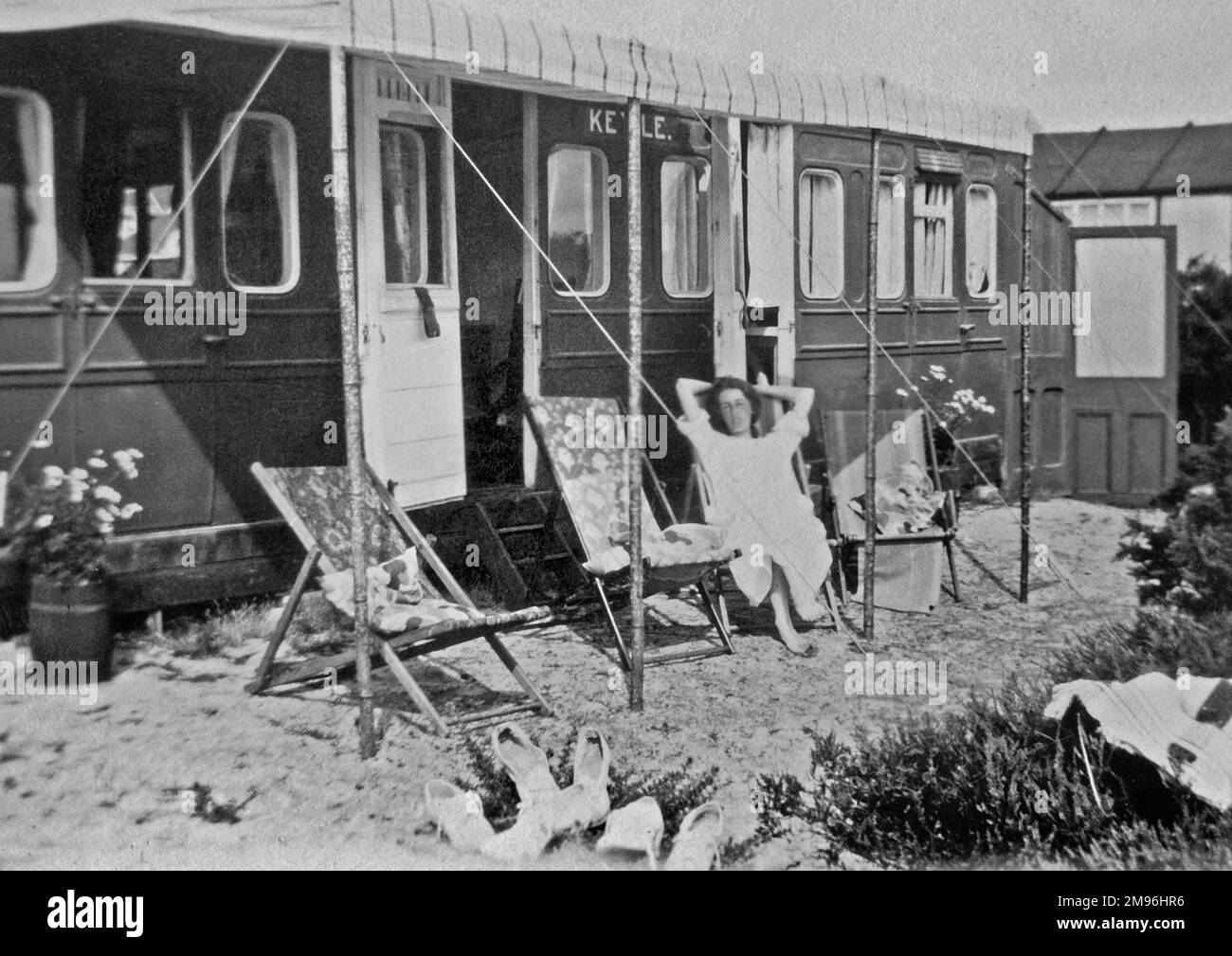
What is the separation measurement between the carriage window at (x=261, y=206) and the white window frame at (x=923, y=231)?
492 centimetres

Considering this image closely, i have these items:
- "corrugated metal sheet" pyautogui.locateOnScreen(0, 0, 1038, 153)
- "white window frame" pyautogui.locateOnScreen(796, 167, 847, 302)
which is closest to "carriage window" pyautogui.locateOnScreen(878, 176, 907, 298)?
"white window frame" pyautogui.locateOnScreen(796, 167, 847, 302)

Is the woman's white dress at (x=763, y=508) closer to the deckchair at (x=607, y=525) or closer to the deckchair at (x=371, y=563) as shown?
the deckchair at (x=607, y=525)

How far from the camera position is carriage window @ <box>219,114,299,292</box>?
5891mm

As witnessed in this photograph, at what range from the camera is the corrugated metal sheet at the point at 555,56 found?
4.50m

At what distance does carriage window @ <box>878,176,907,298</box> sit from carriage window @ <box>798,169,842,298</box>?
520 mm

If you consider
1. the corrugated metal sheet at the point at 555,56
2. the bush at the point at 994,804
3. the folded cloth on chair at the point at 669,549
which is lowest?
the bush at the point at 994,804

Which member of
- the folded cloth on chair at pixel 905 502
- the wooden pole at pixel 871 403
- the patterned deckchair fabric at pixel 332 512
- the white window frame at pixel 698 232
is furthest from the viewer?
the white window frame at pixel 698 232

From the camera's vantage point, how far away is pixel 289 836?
14.6 ft

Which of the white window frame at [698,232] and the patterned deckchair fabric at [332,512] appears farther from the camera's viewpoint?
the white window frame at [698,232]

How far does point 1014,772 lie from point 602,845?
1.41 meters

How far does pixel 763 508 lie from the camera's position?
21.4 ft

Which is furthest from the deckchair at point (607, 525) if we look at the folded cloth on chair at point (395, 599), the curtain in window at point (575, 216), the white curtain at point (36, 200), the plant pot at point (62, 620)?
the white curtain at point (36, 200)
